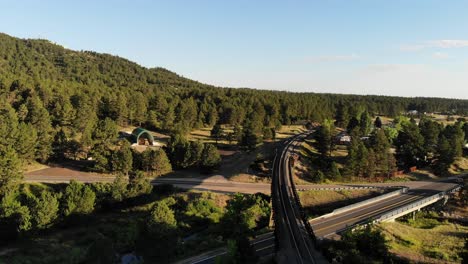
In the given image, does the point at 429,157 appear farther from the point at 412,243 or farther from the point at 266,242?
the point at 266,242

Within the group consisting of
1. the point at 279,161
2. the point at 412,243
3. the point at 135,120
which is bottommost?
the point at 412,243

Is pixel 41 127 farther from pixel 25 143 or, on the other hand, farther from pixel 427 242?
pixel 427 242

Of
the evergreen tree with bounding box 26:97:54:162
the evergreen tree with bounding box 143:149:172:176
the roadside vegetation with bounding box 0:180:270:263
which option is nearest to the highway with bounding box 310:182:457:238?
the roadside vegetation with bounding box 0:180:270:263

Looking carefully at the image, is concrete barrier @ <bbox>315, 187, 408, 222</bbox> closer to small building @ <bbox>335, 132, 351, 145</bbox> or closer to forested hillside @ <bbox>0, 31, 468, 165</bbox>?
small building @ <bbox>335, 132, 351, 145</bbox>

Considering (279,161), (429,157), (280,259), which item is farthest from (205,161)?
(429,157)

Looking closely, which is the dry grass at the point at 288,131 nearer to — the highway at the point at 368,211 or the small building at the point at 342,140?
the small building at the point at 342,140

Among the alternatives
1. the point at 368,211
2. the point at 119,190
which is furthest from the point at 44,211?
the point at 368,211
